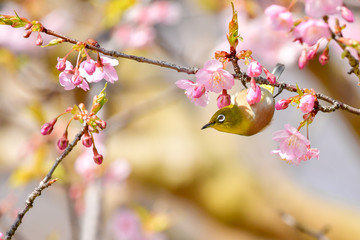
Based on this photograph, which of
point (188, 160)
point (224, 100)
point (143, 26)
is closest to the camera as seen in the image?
point (224, 100)

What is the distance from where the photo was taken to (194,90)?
28.6 inches

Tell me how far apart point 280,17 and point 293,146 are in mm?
193

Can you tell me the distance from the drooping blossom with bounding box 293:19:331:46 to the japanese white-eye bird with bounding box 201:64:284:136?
12cm

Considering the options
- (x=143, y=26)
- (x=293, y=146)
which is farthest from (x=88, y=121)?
(x=143, y=26)

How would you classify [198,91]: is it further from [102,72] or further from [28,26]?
[28,26]

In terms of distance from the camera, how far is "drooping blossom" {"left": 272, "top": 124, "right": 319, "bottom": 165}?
2.32ft

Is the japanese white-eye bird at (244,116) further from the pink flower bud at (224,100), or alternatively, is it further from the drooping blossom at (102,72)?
the drooping blossom at (102,72)

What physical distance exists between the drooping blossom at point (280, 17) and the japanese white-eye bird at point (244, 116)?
3.9 inches

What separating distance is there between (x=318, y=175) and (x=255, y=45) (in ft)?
6.35

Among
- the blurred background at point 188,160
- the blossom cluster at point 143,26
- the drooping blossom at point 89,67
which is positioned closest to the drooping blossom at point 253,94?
the drooping blossom at point 89,67

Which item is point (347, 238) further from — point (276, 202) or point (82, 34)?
point (82, 34)

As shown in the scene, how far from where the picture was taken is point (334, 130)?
4008mm

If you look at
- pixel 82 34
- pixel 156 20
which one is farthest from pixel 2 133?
pixel 156 20

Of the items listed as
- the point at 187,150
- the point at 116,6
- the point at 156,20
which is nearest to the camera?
the point at 116,6
